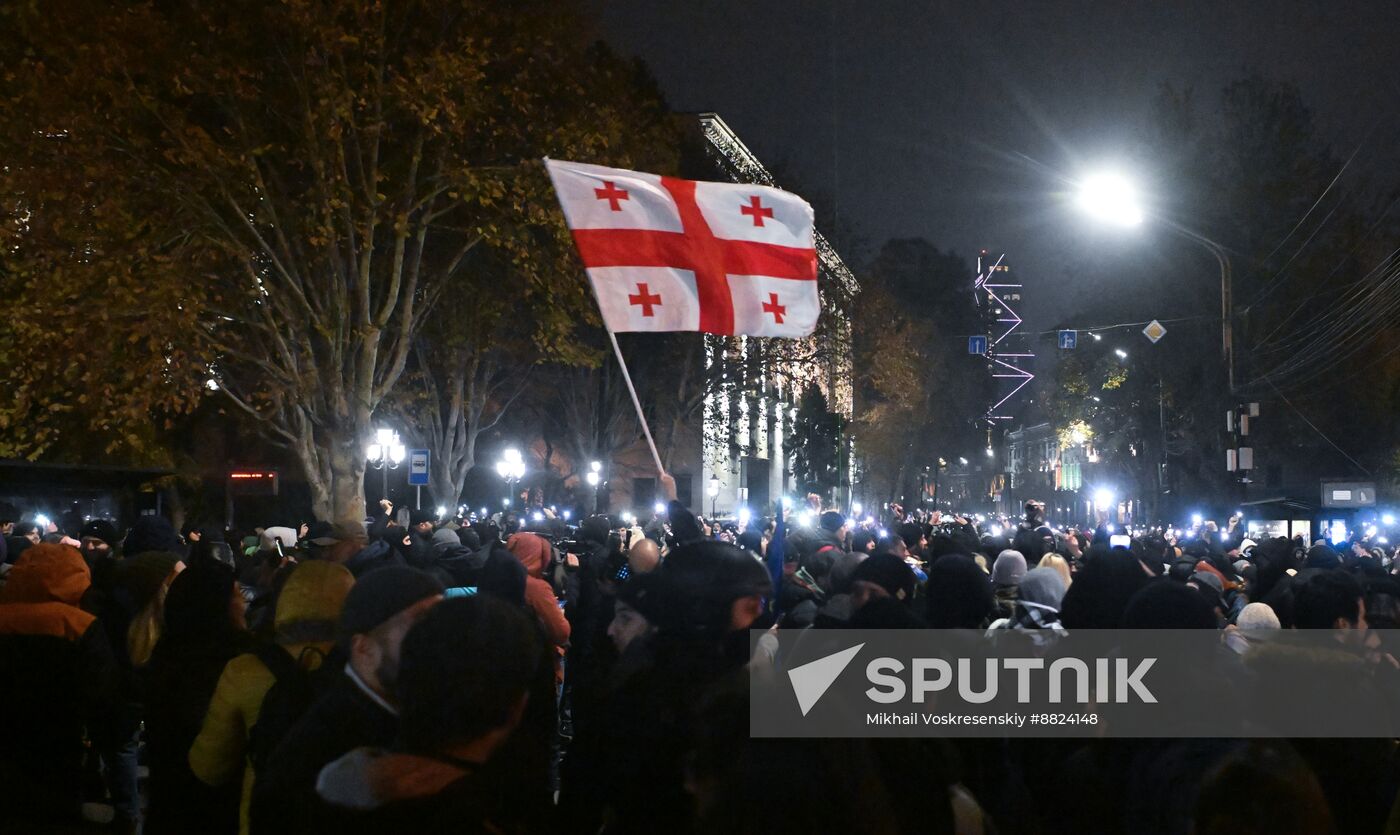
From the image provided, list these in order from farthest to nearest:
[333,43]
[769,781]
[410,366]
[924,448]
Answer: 1. [924,448]
2. [410,366]
3. [333,43]
4. [769,781]

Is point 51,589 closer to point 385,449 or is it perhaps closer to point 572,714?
point 572,714

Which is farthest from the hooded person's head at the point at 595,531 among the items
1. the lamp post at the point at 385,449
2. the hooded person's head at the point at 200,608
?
the lamp post at the point at 385,449

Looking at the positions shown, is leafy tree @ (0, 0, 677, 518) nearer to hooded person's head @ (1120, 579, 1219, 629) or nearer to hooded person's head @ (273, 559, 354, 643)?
hooded person's head @ (273, 559, 354, 643)

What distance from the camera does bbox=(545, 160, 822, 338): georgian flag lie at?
30.7 ft

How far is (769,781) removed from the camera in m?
2.70

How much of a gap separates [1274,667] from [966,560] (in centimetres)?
238

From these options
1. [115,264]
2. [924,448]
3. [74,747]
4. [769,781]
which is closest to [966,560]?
[769,781]

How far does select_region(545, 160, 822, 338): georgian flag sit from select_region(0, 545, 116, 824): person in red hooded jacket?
3.98m

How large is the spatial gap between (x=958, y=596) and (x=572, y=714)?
1.93 metres

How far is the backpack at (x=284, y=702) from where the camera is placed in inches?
164

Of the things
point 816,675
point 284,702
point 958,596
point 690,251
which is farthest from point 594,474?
point 816,675

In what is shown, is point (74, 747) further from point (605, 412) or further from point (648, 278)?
point (605, 412)

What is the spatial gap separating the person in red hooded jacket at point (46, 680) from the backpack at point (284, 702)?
2470mm

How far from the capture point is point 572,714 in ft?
18.4
